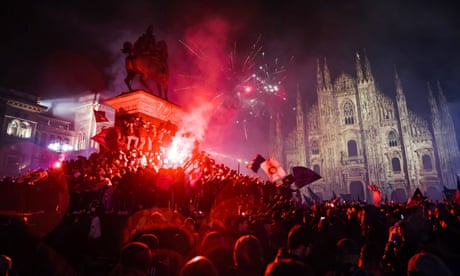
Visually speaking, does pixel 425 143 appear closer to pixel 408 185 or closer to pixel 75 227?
pixel 408 185

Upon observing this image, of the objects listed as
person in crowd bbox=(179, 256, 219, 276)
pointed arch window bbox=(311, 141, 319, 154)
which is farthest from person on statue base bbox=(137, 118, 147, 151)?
pointed arch window bbox=(311, 141, 319, 154)

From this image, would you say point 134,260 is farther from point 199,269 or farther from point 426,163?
point 426,163

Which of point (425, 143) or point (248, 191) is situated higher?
point (425, 143)

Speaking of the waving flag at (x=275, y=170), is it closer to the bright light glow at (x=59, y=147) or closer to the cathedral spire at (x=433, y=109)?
the cathedral spire at (x=433, y=109)

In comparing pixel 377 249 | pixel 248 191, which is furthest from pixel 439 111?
pixel 377 249

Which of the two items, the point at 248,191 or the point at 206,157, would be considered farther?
the point at 248,191

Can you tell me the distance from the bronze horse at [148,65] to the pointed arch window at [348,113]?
41.9 meters

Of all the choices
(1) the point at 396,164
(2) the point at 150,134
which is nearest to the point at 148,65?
(2) the point at 150,134

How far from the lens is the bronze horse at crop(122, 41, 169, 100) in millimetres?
11938

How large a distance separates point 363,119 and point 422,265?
48.3 metres

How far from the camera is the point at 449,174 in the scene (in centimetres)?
3747

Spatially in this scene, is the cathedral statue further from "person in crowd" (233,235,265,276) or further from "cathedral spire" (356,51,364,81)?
"cathedral spire" (356,51,364,81)

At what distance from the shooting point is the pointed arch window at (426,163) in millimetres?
39888

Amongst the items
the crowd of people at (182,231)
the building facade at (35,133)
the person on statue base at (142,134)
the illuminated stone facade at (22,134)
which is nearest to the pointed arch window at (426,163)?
the crowd of people at (182,231)
